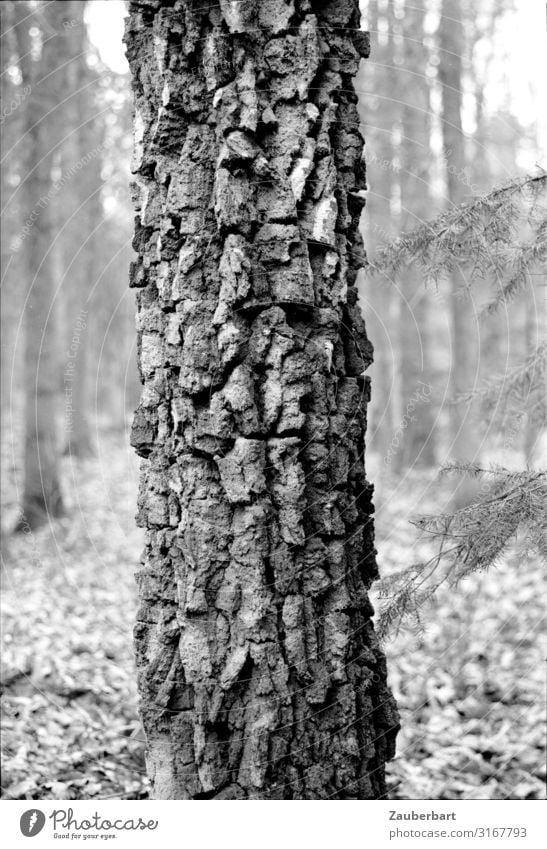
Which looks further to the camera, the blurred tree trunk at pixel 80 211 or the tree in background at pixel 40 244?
the blurred tree trunk at pixel 80 211

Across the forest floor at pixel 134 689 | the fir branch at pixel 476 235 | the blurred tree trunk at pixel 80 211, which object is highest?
the blurred tree trunk at pixel 80 211

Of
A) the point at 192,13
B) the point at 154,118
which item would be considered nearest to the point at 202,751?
the point at 154,118

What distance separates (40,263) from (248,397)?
276 inches

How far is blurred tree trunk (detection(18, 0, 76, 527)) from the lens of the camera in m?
8.60

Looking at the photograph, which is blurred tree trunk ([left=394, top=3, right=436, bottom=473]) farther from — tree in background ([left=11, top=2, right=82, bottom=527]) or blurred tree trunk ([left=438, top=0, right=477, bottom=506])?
tree in background ([left=11, top=2, right=82, bottom=527])

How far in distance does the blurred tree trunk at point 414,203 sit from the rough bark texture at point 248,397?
213 inches

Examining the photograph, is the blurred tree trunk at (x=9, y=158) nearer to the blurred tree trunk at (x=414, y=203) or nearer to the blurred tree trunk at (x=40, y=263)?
the blurred tree trunk at (x=40, y=263)

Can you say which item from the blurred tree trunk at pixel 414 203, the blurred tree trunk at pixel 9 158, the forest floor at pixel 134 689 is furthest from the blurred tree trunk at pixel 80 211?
the blurred tree trunk at pixel 414 203

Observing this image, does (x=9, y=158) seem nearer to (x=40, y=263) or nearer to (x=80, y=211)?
(x=40, y=263)

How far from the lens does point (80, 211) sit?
1199 cm

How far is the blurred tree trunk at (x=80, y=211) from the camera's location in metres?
9.58

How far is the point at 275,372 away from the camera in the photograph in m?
2.28

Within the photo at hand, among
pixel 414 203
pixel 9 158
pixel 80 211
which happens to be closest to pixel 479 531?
pixel 9 158
